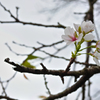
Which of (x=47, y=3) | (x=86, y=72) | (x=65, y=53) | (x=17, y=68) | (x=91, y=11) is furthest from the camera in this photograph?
(x=65, y=53)

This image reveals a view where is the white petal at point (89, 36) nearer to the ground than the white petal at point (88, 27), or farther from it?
nearer to the ground

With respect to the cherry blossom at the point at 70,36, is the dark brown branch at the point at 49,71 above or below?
below

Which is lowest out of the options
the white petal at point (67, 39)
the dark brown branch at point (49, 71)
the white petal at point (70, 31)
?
the dark brown branch at point (49, 71)

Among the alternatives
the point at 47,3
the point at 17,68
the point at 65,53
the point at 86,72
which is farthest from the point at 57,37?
the point at 17,68

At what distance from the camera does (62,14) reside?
42.8 inches

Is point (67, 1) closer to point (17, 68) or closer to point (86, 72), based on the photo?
point (86, 72)

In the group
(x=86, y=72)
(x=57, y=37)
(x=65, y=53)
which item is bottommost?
(x=65, y=53)

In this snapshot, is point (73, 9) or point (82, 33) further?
point (73, 9)

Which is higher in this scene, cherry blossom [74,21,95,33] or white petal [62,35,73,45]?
cherry blossom [74,21,95,33]

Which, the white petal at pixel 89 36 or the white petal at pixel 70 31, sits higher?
the white petal at pixel 70 31

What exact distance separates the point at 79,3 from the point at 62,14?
14 centimetres

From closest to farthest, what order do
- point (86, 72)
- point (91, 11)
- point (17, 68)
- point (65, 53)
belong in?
point (17, 68)
point (86, 72)
point (91, 11)
point (65, 53)

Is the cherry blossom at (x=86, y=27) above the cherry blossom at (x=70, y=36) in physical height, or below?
above

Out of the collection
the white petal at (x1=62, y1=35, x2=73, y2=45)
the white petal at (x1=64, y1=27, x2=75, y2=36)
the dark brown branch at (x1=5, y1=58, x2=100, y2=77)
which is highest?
the white petal at (x1=64, y1=27, x2=75, y2=36)
